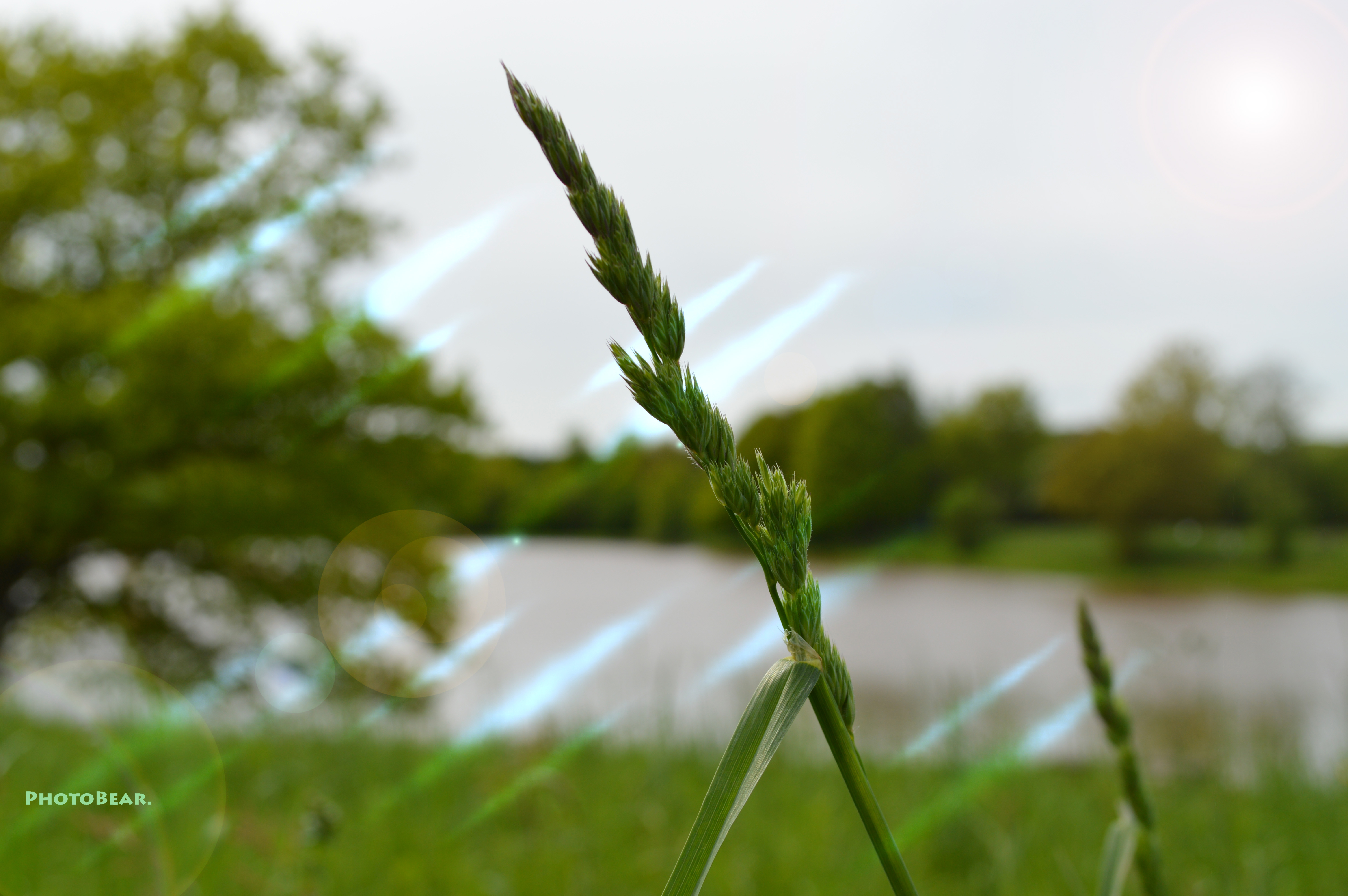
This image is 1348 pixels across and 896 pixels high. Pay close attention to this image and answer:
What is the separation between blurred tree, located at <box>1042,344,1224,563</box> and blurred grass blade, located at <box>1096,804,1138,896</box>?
3487 centimetres

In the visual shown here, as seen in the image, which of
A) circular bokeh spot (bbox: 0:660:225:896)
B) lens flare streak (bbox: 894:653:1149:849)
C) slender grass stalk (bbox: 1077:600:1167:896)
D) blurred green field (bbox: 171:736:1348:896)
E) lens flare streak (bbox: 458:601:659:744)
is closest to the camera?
slender grass stalk (bbox: 1077:600:1167:896)

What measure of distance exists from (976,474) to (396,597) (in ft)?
64.1

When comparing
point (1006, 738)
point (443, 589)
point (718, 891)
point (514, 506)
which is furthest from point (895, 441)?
point (718, 891)

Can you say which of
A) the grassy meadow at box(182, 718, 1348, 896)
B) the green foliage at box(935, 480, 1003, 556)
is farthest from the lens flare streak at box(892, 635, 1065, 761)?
the green foliage at box(935, 480, 1003, 556)

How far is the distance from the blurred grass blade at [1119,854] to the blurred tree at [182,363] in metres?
15.3

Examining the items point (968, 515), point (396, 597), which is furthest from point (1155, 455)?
point (396, 597)

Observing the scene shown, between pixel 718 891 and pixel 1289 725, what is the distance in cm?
427

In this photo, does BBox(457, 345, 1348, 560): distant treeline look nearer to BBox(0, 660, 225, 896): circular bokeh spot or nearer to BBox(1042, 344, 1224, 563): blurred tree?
BBox(1042, 344, 1224, 563): blurred tree

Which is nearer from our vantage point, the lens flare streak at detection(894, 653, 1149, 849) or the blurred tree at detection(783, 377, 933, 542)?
the lens flare streak at detection(894, 653, 1149, 849)

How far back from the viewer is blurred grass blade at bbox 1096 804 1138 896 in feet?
2.07

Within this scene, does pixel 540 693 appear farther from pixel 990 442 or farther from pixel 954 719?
pixel 990 442

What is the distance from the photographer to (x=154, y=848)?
1.16m

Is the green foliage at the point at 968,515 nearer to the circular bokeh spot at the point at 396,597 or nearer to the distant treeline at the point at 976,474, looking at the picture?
the distant treeline at the point at 976,474

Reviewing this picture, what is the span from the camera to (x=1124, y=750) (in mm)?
620
